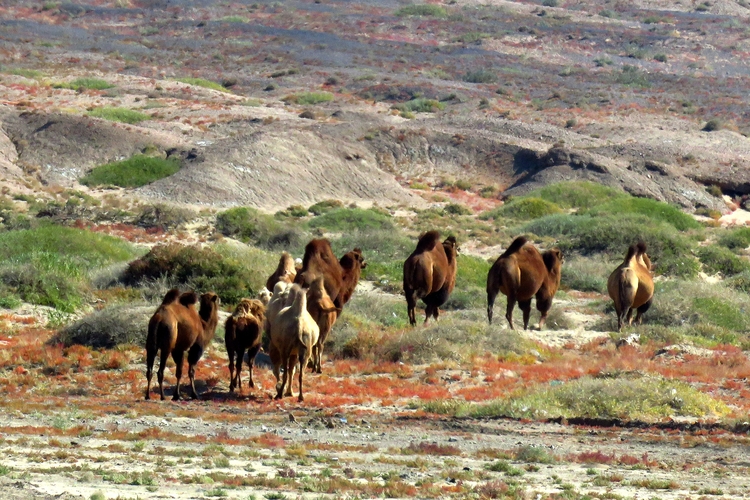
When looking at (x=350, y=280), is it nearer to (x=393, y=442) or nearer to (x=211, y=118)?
(x=393, y=442)

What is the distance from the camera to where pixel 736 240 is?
38.7 meters

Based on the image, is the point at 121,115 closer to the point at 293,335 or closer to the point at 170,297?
the point at 170,297

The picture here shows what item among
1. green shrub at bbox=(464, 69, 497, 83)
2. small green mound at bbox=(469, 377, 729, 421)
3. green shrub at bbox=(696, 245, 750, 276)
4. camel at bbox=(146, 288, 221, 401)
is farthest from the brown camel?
green shrub at bbox=(464, 69, 497, 83)

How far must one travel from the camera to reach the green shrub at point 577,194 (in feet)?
153

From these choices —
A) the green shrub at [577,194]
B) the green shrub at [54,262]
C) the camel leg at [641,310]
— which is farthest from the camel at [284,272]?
the green shrub at [577,194]

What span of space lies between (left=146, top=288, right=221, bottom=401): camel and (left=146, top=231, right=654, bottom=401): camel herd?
0.01 metres

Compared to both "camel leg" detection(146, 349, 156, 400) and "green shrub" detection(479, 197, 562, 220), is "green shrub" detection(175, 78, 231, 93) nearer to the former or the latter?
"green shrub" detection(479, 197, 562, 220)

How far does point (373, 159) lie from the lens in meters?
52.8

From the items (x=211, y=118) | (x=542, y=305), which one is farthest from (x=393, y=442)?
(x=211, y=118)

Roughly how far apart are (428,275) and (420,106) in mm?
49910

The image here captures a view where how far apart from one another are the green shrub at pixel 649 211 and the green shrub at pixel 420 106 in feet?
91.4

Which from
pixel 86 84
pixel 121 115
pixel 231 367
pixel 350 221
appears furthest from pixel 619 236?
pixel 86 84

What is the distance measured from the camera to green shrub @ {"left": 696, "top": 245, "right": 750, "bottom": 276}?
108ft

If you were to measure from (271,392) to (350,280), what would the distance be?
3506mm
